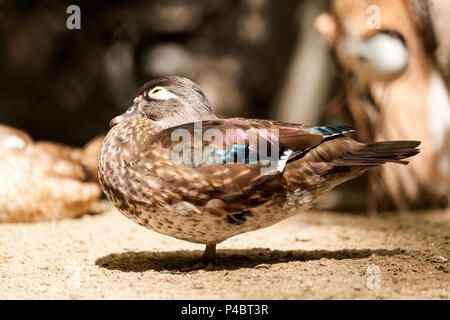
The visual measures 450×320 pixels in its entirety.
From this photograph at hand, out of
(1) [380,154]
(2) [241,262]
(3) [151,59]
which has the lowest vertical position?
(2) [241,262]

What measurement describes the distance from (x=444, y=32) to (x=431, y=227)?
1803mm

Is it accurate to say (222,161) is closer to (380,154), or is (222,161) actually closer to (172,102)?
(172,102)

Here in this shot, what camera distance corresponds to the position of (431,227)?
Answer: 397 centimetres

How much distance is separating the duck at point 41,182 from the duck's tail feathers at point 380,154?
2.35m

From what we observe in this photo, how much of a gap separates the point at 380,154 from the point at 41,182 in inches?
103

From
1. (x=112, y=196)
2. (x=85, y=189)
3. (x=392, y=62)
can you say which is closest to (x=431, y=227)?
(x=392, y=62)


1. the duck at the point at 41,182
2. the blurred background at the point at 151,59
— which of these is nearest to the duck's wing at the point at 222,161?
the duck at the point at 41,182

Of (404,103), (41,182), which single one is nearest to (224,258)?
(41,182)

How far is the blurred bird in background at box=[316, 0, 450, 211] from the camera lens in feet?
15.3

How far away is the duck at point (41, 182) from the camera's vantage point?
4.25 m

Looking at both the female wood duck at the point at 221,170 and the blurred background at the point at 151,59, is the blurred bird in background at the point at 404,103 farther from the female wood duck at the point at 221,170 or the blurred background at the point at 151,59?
the female wood duck at the point at 221,170

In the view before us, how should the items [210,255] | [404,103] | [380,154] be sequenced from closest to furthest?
[380,154]
[210,255]
[404,103]

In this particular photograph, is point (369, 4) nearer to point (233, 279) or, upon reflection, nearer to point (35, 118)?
point (233, 279)

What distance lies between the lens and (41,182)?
4340 mm
